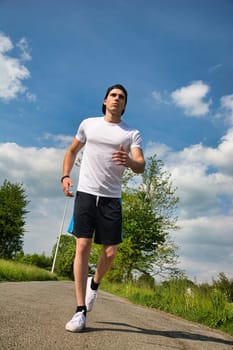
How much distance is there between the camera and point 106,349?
2586mm

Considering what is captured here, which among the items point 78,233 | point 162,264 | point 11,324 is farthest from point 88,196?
point 162,264

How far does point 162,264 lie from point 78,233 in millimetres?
18170

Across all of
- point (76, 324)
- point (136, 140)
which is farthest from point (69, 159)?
point (76, 324)

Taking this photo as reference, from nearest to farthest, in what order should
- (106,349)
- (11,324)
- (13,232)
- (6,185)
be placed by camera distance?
(106,349) → (11,324) → (13,232) → (6,185)

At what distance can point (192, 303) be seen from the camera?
27.2ft

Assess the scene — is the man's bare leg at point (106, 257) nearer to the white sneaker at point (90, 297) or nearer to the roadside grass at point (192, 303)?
the white sneaker at point (90, 297)

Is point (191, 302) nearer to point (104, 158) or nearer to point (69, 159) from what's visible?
point (69, 159)

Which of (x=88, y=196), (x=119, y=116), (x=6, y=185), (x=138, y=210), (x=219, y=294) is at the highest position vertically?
(x=6, y=185)

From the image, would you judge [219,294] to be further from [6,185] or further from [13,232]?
[6,185]

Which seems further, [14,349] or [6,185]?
[6,185]

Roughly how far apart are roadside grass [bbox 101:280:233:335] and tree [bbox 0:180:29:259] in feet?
67.5

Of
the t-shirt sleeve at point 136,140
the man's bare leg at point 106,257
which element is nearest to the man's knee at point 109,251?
the man's bare leg at point 106,257

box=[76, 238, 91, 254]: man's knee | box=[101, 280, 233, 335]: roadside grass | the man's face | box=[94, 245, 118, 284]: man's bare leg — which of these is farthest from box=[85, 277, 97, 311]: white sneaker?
box=[101, 280, 233, 335]: roadside grass

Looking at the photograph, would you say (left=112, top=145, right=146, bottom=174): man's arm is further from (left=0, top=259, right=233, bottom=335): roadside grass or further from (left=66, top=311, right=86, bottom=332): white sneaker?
(left=0, top=259, right=233, bottom=335): roadside grass
